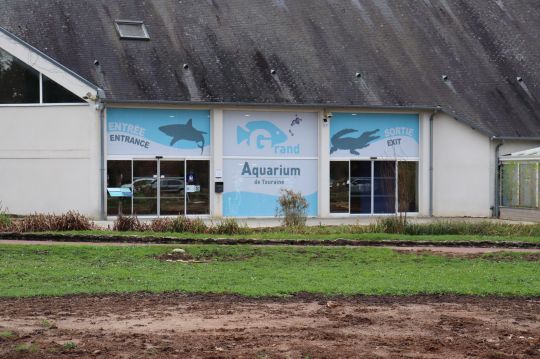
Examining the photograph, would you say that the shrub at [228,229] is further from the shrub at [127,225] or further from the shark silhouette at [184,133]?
the shark silhouette at [184,133]

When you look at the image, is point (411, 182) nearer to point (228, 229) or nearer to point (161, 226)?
point (228, 229)

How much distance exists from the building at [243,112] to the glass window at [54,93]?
47 millimetres

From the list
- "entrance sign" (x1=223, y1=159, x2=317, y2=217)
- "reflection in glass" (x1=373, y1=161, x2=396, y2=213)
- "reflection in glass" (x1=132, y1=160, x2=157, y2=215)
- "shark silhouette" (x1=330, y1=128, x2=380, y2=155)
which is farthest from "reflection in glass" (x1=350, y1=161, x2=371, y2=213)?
"reflection in glass" (x1=132, y1=160, x2=157, y2=215)

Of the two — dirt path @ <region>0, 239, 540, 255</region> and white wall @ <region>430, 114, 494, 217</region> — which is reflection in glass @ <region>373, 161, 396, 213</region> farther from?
dirt path @ <region>0, 239, 540, 255</region>

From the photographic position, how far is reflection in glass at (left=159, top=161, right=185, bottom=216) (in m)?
29.9

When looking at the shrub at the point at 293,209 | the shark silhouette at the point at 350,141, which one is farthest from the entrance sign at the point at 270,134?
the shrub at the point at 293,209

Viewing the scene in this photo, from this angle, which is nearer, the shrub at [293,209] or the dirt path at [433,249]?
the dirt path at [433,249]

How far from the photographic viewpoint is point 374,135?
106ft

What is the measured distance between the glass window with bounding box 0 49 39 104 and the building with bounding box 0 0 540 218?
49 millimetres

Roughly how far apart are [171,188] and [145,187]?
0.95 meters

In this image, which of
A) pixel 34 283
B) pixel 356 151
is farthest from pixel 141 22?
pixel 34 283

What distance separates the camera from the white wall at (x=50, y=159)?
28.8 metres

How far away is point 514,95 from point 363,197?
818 centimetres

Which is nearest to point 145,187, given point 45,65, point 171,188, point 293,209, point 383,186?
point 171,188
